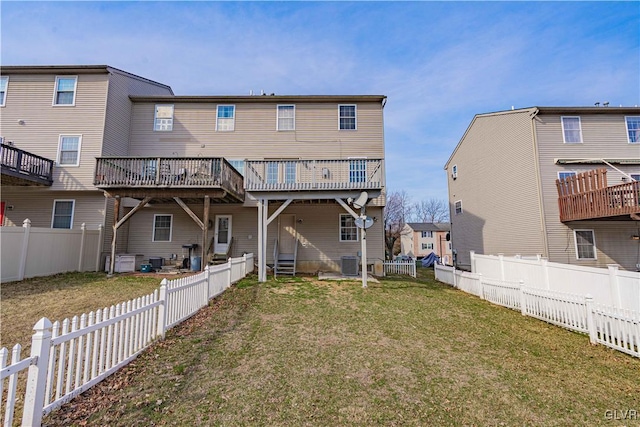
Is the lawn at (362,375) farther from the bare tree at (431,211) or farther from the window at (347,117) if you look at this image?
the bare tree at (431,211)

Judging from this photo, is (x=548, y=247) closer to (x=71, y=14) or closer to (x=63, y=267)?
(x=63, y=267)

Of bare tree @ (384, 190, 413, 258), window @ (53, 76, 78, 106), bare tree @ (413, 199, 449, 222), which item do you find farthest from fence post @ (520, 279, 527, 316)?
bare tree @ (413, 199, 449, 222)

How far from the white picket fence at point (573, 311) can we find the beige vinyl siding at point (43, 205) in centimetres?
1649

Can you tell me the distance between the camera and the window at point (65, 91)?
13391 mm

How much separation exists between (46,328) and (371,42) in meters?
13.9

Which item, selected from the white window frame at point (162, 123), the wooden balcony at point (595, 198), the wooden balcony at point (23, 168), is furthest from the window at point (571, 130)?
the wooden balcony at point (23, 168)

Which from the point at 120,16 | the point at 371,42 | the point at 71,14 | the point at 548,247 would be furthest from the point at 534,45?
the point at 71,14

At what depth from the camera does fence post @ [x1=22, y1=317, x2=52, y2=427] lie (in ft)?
8.19

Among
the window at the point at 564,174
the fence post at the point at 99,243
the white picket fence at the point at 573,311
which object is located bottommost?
the white picket fence at the point at 573,311

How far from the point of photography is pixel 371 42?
12.2 m

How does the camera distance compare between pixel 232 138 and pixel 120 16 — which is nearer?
pixel 120 16

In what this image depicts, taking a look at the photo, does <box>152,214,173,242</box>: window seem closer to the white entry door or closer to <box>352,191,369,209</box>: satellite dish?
the white entry door

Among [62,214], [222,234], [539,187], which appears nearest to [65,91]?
[62,214]

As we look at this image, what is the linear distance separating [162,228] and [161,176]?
4.01 m
